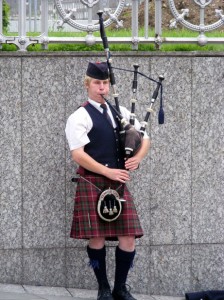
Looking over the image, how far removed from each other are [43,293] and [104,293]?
68cm

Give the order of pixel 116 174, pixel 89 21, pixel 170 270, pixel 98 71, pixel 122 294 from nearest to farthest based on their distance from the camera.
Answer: pixel 116 174
pixel 98 71
pixel 122 294
pixel 89 21
pixel 170 270

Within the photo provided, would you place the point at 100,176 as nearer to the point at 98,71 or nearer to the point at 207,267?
the point at 98,71

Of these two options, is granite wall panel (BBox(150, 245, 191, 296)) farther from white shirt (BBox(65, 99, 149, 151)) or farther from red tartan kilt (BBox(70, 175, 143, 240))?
white shirt (BBox(65, 99, 149, 151))

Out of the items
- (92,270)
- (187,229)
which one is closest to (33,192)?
(92,270)

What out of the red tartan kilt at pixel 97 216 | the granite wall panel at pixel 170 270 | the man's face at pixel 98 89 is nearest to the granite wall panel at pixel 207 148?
the granite wall panel at pixel 170 270

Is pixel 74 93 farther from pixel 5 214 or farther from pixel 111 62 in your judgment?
pixel 5 214

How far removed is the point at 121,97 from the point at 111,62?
1.45ft

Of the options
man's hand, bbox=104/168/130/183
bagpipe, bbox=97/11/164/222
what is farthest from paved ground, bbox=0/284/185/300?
man's hand, bbox=104/168/130/183

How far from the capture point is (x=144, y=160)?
8039 mm

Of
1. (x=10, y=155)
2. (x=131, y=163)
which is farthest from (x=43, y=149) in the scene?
(x=131, y=163)

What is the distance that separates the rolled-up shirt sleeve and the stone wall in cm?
63

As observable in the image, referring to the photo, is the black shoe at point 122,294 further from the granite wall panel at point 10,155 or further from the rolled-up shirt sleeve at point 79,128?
the rolled-up shirt sleeve at point 79,128

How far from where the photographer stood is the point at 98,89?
7.28 m

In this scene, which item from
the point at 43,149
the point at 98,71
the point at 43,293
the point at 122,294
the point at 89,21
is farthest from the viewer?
the point at 89,21
